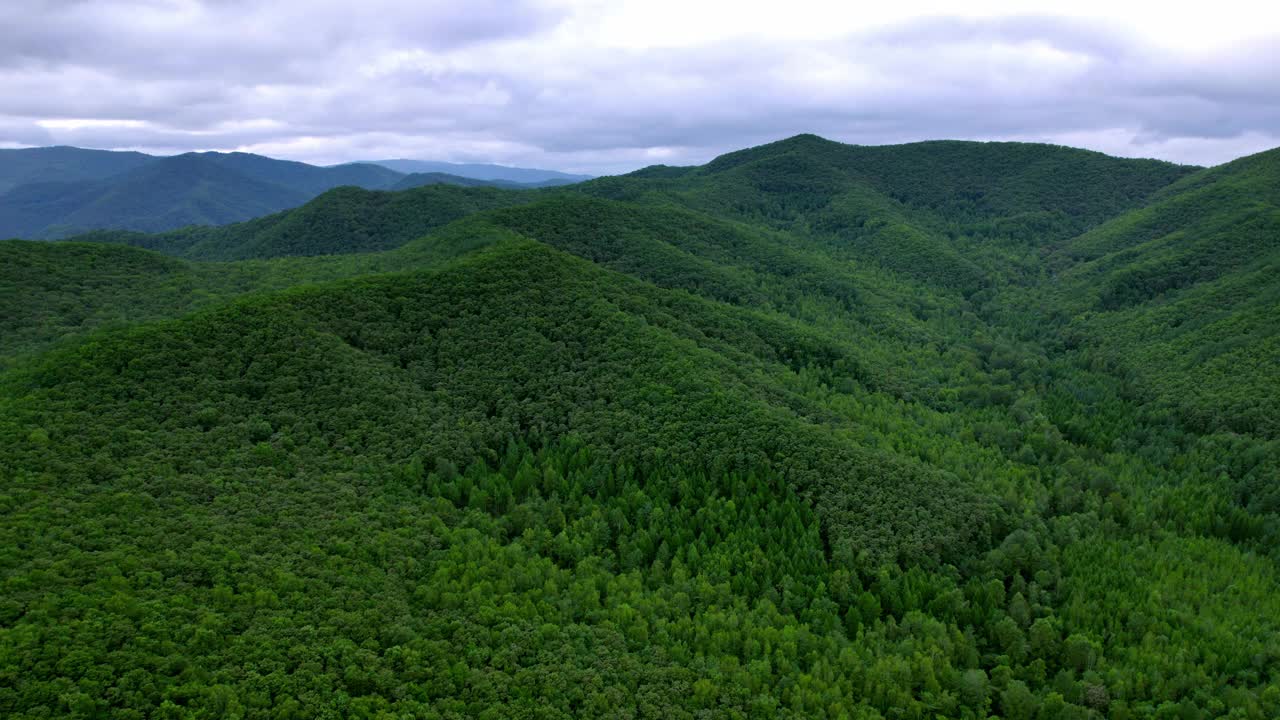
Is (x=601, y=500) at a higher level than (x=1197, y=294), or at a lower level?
lower

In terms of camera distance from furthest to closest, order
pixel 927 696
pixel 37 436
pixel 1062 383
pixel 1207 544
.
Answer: pixel 1062 383
pixel 1207 544
pixel 37 436
pixel 927 696

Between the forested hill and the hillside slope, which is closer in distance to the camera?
the forested hill

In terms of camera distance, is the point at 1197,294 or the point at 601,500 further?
the point at 1197,294

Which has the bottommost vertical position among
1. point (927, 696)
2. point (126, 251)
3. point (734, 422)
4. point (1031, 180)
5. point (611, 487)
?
point (927, 696)

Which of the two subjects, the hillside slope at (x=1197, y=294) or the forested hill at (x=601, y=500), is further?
the hillside slope at (x=1197, y=294)

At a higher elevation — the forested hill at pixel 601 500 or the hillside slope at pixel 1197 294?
the hillside slope at pixel 1197 294

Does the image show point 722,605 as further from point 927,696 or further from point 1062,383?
point 1062,383

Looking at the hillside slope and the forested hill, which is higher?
the hillside slope

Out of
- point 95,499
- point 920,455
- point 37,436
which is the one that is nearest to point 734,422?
point 920,455
